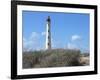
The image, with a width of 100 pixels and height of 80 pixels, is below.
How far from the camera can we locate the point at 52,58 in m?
2.09

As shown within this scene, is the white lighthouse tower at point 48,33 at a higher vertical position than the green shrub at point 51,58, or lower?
higher

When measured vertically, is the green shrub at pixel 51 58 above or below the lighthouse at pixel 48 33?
below

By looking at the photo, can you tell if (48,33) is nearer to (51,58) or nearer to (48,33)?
(48,33)

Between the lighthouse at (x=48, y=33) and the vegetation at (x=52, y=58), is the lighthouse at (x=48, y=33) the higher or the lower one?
the higher one

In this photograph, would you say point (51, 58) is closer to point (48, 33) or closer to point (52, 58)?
point (52, 58)

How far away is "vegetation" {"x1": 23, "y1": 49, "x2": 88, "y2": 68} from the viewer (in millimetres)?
2027

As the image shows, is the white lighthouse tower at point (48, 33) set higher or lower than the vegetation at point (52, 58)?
higher

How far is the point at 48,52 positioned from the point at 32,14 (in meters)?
0.41

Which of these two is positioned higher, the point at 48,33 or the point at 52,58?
the point at 48,33

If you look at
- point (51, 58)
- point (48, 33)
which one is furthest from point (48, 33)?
point (51, 58)

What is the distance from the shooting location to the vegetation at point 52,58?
203 centimetres

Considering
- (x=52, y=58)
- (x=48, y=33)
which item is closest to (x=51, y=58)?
(x=52, y=58)

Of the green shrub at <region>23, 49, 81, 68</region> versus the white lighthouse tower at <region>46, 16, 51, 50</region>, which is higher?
the white lighthouse tower at <region>46, 16, 51, 50</region>

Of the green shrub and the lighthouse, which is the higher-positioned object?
the lighthouse
